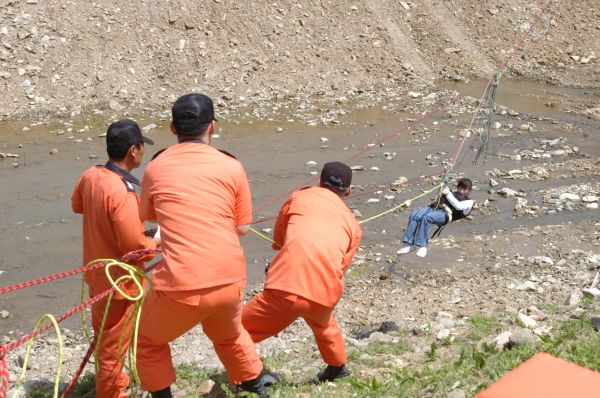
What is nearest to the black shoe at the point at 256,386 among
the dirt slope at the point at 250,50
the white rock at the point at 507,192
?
the white rock at the point at 507,192

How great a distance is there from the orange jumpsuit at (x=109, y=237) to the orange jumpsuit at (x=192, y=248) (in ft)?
0.68

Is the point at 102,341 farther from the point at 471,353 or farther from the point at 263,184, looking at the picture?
the point at 263,184

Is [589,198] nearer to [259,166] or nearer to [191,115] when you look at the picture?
[259,166]

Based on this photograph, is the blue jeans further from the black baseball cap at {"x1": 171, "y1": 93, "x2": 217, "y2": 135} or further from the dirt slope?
the dirt slope

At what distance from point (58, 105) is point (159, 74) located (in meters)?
1.98

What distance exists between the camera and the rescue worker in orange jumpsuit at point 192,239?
3.19m

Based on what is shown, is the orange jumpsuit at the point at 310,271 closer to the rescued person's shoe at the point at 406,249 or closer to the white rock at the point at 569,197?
the rescued person's shoe at the point at 406,249

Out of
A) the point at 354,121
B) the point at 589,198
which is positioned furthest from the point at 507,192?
the point at 354,121

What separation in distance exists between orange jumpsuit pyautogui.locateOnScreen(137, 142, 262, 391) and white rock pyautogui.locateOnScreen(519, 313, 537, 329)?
7.85ft

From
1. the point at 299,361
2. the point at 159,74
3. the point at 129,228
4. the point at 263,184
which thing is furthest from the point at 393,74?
the point at 129,228

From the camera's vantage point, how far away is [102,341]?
12.5ft

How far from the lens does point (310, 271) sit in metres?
3.79

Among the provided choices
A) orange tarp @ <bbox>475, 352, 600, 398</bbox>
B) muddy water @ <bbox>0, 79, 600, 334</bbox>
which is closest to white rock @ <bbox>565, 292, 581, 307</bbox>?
muddy water @ <bbox>0, 79, 600, 334</bbox>

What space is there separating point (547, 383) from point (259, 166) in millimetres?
7773
